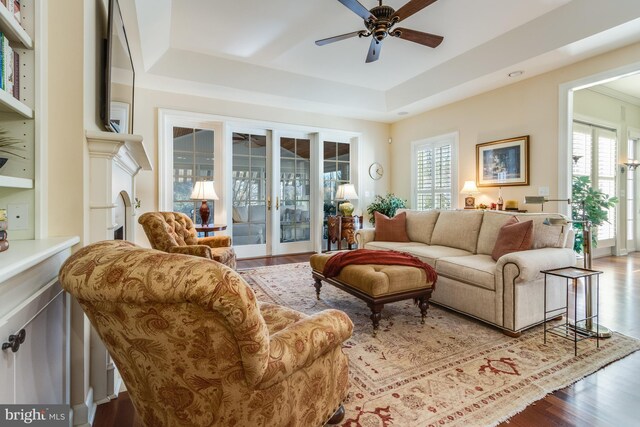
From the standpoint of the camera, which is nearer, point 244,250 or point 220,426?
point 220,426

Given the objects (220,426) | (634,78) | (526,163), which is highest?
(634,78)

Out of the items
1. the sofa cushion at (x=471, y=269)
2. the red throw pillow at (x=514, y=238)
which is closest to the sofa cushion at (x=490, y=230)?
the sofa cushion at (x=471, y=269)

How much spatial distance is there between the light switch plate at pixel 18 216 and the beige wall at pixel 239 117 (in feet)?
11.4

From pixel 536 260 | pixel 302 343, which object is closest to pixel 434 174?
pixel 536 260

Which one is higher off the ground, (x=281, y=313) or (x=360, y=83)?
(x=360, y=83)

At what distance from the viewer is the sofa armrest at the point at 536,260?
2.27 m

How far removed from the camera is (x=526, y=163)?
4246 mm

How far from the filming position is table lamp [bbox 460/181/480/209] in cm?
492

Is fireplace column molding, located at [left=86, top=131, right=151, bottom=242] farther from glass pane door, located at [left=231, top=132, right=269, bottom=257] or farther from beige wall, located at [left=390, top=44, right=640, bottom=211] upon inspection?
beige wall, located at [left=390, top=44, right=640, bottom=211]

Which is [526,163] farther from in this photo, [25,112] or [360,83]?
[25,112]

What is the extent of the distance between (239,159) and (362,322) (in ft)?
12.1

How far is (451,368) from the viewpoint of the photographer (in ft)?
6.23

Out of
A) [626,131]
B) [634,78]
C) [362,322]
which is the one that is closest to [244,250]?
[362,322]

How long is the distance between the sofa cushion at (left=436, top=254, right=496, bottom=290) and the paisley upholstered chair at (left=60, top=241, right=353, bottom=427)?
1.88 metres
